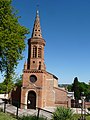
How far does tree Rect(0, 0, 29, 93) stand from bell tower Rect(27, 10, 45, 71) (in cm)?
1947

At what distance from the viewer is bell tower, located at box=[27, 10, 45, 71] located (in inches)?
1877

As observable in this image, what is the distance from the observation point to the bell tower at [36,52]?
4769 centimetres

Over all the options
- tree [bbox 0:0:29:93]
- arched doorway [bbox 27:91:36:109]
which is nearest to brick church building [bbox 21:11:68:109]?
arched doorway [bbox 27:91:36:109]

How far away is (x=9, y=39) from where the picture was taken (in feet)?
80.6

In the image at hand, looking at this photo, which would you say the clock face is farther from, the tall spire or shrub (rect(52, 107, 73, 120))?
shrub (rect(52, 107, 73, 120))

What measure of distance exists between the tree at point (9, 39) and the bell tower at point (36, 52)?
19.5m

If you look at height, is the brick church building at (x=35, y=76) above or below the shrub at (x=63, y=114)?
above

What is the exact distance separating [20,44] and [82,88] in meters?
100

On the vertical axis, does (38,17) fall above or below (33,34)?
above

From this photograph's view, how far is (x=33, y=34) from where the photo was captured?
49250 millimetres

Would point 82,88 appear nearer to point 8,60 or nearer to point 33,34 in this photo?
point 33,34

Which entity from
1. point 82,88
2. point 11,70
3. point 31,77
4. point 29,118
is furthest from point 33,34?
point 82,88

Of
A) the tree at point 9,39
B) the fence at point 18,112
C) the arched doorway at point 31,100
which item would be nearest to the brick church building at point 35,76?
the arched doorway at point 31,100

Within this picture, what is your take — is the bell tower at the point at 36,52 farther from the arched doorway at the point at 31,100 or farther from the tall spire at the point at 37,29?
the arched doorway at the point at 31,100
